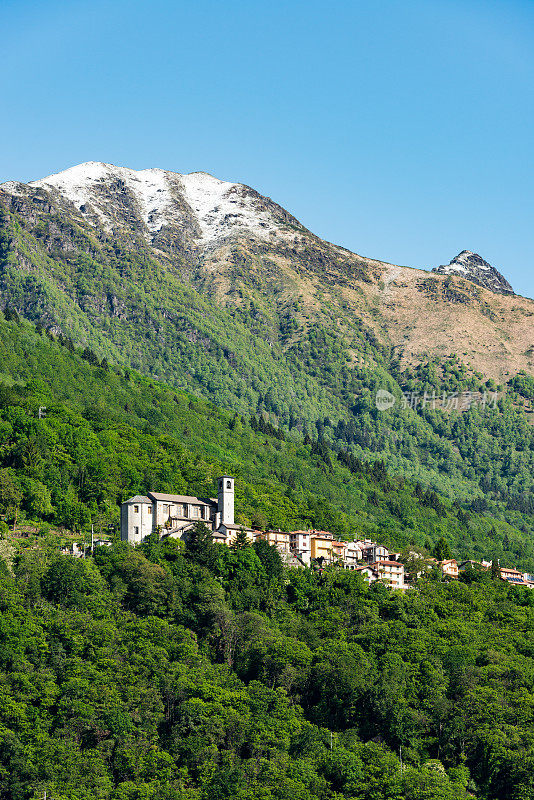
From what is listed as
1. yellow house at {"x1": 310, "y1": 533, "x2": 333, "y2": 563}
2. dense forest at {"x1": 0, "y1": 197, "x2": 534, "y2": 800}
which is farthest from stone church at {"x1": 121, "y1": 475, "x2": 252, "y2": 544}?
yellow house at {"x1": 310, "y1": 533, "x2": 333, "y2": 563}

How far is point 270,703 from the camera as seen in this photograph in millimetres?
104250

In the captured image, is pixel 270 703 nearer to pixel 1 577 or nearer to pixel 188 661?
pixel 188 661

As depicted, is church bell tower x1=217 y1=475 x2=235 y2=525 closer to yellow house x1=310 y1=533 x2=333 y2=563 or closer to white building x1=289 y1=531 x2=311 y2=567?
white building x1=289 y1=531 x2=311 y2=567

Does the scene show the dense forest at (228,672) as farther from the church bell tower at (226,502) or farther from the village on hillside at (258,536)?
the church bell tower at (226,502)

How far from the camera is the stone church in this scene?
408 feet

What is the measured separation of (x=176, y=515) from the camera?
128 m

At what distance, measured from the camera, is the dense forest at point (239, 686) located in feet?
309

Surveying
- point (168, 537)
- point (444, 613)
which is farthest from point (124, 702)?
point (444, 613)

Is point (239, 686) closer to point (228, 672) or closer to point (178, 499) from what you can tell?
point (228, 672)

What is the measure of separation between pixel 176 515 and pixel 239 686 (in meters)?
26.9

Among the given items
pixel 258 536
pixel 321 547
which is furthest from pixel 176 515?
pixel 321 547

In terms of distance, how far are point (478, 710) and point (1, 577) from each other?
143 ft

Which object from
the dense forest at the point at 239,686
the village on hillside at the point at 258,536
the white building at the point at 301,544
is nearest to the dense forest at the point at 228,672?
the dense forest at the point at 239,686

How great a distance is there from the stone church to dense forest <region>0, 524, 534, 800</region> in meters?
3.74
